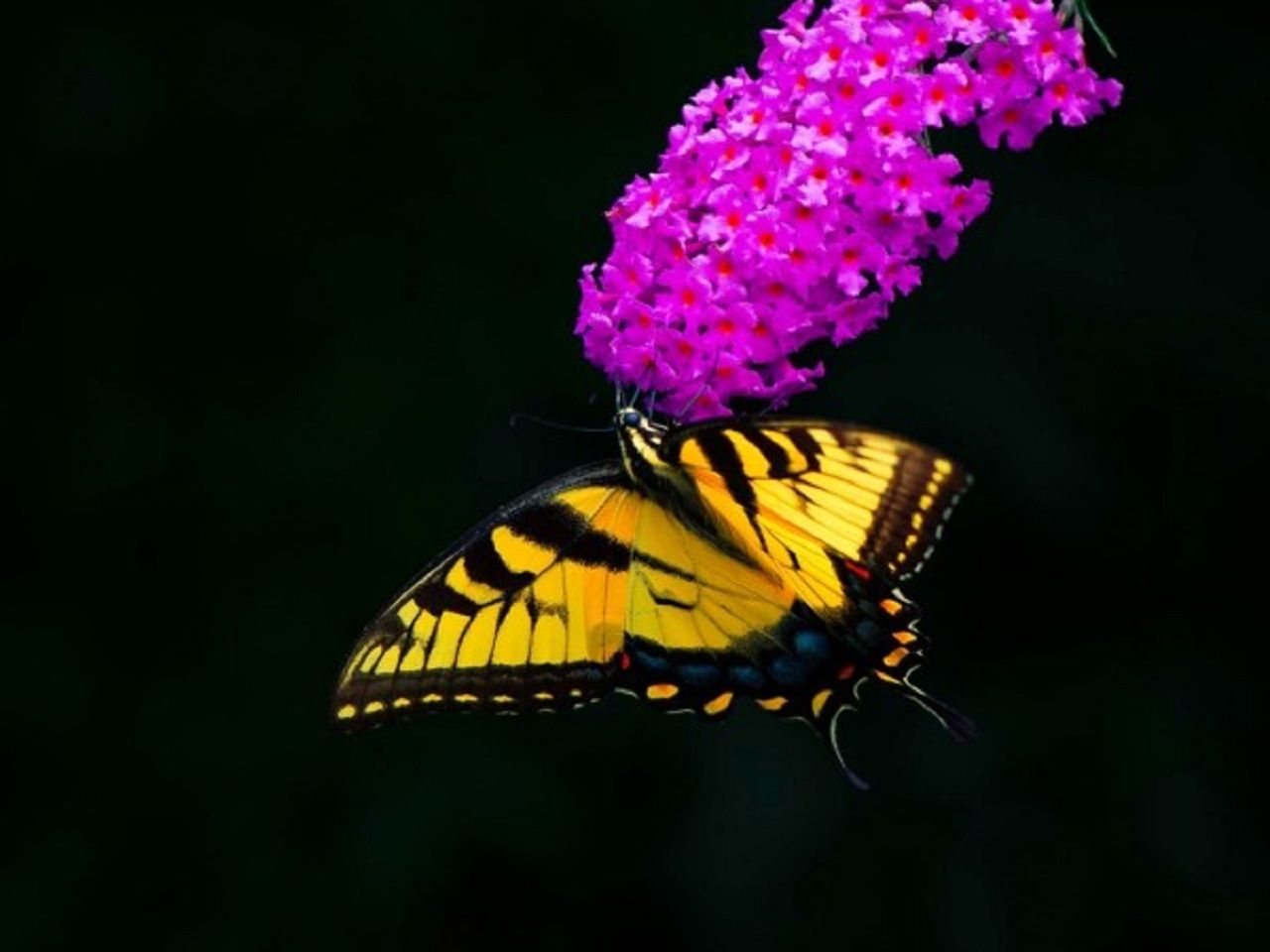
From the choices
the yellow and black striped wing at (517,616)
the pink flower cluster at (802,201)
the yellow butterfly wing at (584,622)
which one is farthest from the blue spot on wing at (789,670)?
the pink flower cluster at (802,201)

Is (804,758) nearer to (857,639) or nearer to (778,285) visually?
(857,639)

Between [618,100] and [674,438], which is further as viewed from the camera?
[618,100]

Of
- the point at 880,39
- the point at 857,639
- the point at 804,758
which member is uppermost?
the point at 880,39

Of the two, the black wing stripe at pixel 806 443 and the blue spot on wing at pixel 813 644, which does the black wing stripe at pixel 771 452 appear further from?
the blue spot on wing at pixel 813 644

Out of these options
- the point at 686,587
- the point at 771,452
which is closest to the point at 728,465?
the point at 771,452

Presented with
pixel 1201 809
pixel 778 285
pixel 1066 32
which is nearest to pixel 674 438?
pixel 778 285
